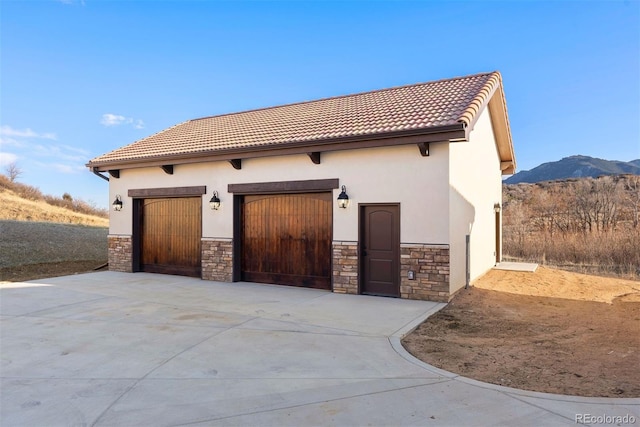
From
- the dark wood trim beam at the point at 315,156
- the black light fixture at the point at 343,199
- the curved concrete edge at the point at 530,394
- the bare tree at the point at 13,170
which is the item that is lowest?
the curved concrete edge at the point at 530,394

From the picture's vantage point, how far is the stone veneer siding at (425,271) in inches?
325

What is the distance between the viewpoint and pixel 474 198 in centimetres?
1104

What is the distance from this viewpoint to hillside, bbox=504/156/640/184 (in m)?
63.2

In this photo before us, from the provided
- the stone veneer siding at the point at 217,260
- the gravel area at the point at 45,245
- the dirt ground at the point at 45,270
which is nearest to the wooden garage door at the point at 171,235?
the stone veneer siding at the point at 217,260

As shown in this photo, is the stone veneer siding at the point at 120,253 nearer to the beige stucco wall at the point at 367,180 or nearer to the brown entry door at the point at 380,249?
the beige stucco wall at the point at 367,180

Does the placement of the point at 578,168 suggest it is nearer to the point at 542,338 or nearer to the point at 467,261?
the point at 467,261

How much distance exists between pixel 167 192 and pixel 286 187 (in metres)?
4.50

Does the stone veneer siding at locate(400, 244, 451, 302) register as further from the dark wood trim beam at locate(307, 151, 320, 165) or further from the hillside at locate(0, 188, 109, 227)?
the hillside at locate(0, 188, 109, 227)

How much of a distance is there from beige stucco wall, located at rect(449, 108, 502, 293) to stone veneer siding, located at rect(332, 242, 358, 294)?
2.21m

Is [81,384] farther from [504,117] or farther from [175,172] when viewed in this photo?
[504,117]

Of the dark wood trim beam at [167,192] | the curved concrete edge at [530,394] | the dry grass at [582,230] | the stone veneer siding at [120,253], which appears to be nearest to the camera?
the curved concrete edge at [530,394]

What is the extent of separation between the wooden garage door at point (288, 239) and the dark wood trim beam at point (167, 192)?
63.6 inches

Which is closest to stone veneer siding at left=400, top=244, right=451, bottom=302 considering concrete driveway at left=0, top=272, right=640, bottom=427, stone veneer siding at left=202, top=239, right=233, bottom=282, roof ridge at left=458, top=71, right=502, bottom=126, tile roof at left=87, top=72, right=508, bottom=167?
concrete driveway at left=0, top=272, right=640, bottom=427

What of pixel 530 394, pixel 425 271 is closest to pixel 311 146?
pixel 425 271
